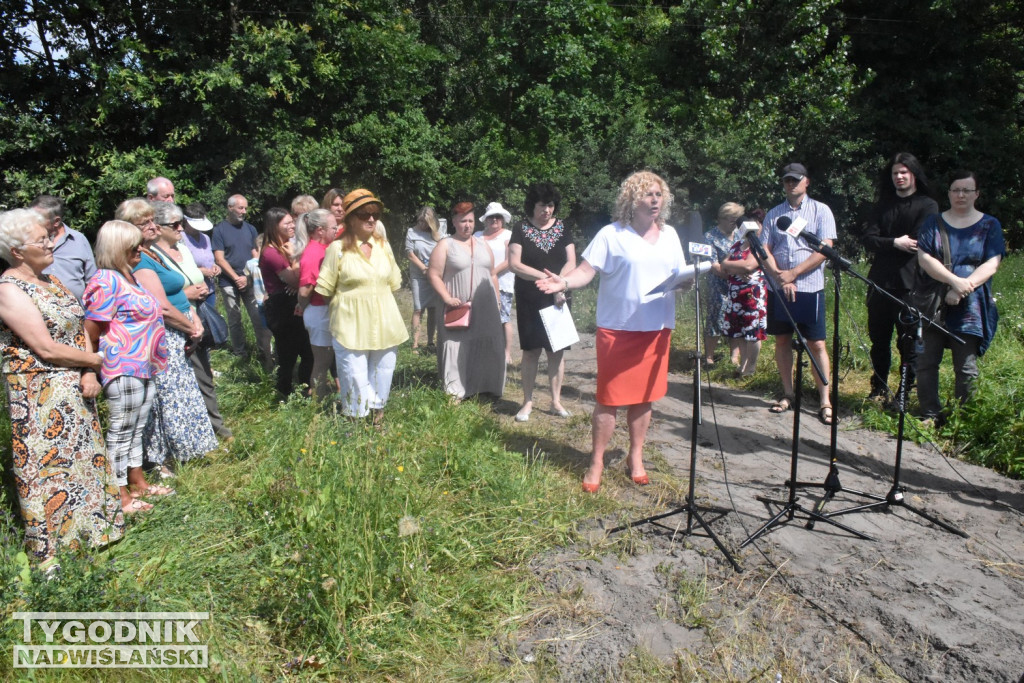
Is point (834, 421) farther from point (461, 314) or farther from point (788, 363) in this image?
point (461, 314)

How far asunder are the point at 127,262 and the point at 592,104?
14.8 m

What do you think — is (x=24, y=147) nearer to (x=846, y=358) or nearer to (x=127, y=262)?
(x=127, y=262)

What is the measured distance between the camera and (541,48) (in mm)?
17781

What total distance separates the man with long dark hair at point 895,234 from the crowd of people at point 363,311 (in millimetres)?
17

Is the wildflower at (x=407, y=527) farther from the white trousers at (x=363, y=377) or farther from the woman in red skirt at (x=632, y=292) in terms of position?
the white trousers at (x=363, y=377)

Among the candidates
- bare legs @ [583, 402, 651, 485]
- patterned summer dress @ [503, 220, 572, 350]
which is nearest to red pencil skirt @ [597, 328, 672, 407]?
bare legs @ [583, 402, 651, 485]

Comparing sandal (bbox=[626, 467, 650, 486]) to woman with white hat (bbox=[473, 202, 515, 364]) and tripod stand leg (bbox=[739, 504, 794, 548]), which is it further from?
woman with white hat (bbox=[473, 202, 515, 364])

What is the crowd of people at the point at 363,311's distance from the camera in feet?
12.5

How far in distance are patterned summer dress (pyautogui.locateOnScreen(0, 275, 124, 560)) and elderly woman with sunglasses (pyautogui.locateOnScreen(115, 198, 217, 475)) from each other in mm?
922

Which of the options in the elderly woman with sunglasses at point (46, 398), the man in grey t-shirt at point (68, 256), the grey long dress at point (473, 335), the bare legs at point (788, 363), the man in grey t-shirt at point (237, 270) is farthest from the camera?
the man in grey t-shirt at point (237, 270)

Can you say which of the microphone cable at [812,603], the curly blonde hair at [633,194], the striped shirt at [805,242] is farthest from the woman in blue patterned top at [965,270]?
the microphone cable at [812,603]

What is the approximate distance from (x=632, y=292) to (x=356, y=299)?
2.10m

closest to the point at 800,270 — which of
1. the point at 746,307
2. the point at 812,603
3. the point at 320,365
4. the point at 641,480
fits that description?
the point at 746,307

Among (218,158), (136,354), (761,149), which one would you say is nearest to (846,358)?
(136,354)
